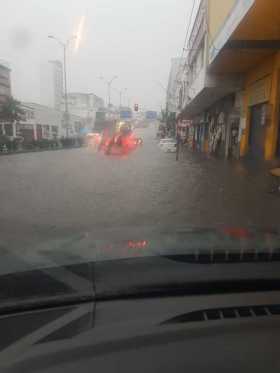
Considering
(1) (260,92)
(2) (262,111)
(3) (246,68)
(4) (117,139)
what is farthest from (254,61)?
(4) (117,139)

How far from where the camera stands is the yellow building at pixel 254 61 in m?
9.30

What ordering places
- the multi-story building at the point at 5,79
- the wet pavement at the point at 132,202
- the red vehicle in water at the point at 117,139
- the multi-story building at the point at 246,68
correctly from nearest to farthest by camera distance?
the wet pavement at the point at 132,202 < the multi-story building at the point at 246,68 < the red vehicle in water at the point at 117,139 < the multi-story building at the point at 5,79

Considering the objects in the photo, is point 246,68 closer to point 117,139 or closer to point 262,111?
point 262,111

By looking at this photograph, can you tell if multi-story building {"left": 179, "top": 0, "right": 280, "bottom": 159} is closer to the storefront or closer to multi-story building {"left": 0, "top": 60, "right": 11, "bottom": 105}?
the storefront

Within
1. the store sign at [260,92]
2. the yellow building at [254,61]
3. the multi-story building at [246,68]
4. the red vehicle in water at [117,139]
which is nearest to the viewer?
the yellow building at [254,61]

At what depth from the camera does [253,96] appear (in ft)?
51.5

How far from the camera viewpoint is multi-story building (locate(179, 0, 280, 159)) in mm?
9688

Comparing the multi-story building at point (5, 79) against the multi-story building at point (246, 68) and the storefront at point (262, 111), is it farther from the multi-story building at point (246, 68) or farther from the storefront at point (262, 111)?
the storefront at point (262, 111)

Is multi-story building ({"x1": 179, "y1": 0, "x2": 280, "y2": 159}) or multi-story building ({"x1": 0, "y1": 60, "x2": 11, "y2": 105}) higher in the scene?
multi-story building ({"x1": 0, "y1": 60, "x2": 11, "y2": 105})

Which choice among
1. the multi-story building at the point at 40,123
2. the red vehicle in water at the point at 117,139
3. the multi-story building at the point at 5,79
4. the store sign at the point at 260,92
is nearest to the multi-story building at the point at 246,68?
the store sign at the point at 260,92

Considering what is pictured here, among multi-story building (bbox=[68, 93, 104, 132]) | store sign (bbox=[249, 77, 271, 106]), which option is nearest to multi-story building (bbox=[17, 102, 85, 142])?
multi-story building (bbox=[68, 93, 104, 132])

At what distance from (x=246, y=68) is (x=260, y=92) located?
5.74 feet

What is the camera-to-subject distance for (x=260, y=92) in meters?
14.6

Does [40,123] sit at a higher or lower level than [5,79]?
lower
